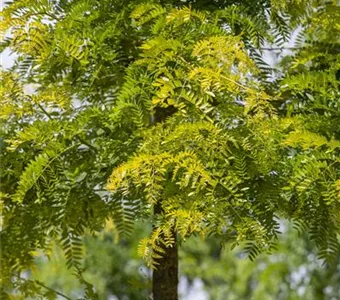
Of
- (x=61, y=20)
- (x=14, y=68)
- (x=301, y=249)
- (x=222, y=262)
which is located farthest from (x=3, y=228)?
(x=222, y=262)

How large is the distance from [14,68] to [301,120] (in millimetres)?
458

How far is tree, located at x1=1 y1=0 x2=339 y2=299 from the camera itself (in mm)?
896

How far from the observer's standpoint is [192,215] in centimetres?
87

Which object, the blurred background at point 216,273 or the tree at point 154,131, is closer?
the tree at point 154,131

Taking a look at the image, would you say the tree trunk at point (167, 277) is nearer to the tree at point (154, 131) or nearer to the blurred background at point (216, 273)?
the tree at point (154, 131)

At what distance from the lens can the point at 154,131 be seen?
36.9 inches

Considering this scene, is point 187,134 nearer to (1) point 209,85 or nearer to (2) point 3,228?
(1) point 209,85

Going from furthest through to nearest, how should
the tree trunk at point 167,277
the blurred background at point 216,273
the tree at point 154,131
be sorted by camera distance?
1. the blurred background at point 216,273
2. the tree trunk at point 167,277
3. the tree at point 154,131

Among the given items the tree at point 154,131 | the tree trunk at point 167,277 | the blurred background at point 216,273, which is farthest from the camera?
the blurred background at point 216,273

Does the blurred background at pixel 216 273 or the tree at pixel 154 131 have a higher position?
the tree at pixel 154 131

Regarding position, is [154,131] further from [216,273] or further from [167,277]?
[216,273]

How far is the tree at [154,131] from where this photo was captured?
896mm

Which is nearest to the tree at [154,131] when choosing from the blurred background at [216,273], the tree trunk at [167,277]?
the tree trunk at [167,277]

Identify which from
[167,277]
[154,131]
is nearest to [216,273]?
[167,277]
